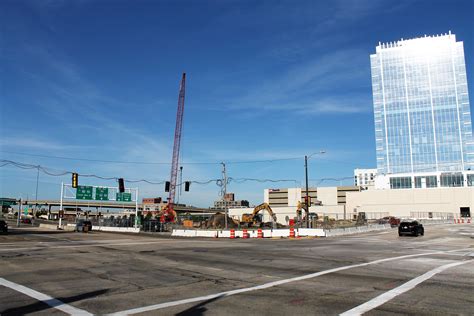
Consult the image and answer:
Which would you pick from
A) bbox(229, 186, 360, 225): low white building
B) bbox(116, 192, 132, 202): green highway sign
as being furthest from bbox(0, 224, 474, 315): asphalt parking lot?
bbox(229, 186, 360, 225): low white building

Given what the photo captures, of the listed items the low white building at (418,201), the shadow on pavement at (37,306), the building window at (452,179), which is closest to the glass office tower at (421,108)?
the building window at (452,179)

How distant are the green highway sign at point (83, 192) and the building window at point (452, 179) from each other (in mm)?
123094

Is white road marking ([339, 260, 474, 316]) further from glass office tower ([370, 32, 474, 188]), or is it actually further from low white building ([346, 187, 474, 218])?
glass office tower ([370, 32, 474, 188])

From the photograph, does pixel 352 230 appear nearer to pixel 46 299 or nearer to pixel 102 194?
pixel 102 194

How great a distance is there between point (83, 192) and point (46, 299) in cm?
5402

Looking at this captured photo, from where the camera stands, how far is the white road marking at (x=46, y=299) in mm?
8258

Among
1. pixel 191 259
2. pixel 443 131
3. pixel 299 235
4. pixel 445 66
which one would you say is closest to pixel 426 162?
pixel 443 131

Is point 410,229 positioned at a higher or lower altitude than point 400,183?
lower

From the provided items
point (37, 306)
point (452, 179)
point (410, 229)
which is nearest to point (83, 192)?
point (410, 229)

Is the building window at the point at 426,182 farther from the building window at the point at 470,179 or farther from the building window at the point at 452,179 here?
the building window at the point at 470,179

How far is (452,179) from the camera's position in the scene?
13738cm

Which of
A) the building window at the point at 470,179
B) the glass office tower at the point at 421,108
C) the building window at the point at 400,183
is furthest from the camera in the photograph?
the glass office tower at the point at 421,108

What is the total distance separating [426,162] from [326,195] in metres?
44.2

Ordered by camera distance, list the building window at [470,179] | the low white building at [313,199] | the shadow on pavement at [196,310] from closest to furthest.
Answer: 1. the shadow on pavement at [196,310]
2. the building window at [470,179]
3. the low white building at [313,199]
